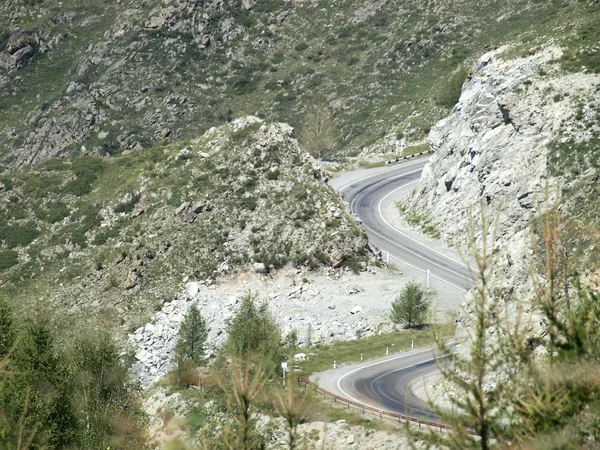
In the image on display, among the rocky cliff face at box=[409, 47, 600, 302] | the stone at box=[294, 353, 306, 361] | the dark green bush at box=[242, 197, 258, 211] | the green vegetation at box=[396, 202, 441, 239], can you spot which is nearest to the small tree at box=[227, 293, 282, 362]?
the stone at box=[294, 353, 306, 361]

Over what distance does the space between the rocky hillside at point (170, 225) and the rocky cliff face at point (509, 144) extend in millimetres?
9784

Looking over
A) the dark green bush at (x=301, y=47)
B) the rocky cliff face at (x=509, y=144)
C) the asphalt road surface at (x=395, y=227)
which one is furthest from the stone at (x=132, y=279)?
the dark green bush at (x=301, y=47)

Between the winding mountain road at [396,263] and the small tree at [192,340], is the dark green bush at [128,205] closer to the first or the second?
the winding mountain road at [396,263]

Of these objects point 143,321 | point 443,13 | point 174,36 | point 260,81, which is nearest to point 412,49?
point 443,13

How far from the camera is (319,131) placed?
106 m

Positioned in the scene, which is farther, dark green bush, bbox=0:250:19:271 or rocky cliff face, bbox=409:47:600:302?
dark green bush, bbox=0:250:19:271

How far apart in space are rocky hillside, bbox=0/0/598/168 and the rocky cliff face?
27502 mm

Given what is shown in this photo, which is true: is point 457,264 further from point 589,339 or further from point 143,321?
point 589,339

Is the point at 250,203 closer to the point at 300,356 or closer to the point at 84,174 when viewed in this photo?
the point at 300,356

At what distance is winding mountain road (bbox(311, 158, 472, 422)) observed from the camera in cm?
3547

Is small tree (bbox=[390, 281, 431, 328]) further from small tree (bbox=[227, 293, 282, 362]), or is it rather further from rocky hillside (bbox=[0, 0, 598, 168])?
rocky hillside (bbox=[0, 0, 598, 168])

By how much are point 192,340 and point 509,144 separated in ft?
94.9

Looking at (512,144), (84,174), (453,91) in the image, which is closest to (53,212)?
(84,174)

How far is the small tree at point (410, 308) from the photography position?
4766cm
